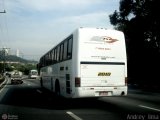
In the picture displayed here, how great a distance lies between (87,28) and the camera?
16.2 metres

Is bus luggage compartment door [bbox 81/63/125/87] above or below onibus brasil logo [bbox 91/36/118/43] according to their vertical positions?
below

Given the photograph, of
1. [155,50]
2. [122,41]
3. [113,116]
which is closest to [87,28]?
[122,41]

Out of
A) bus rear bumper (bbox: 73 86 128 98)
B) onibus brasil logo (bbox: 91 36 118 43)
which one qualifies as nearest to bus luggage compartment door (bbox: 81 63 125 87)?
bus rear bumper (bbox: 73 86 128 98)

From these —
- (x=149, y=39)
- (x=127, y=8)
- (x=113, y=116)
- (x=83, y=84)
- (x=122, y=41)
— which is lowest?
(x=113, y=116)

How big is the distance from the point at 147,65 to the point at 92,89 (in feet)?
91.8

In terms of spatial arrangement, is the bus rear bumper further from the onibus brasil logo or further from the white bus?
the onibus brasil logo

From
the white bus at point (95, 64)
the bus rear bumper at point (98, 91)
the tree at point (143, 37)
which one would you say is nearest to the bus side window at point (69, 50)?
the white bus at point (95, 64)

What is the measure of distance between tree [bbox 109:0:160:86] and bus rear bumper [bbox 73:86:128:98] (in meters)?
26.0

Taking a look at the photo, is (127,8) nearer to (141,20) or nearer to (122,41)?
(141,20)

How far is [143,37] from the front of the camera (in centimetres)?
4322

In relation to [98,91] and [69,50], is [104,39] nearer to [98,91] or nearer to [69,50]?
[69,50]

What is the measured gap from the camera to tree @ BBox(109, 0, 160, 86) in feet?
137

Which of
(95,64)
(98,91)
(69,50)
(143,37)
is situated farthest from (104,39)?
(143,37)

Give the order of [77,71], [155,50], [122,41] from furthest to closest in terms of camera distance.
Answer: [155,50] < [122,41] < [77,71]
